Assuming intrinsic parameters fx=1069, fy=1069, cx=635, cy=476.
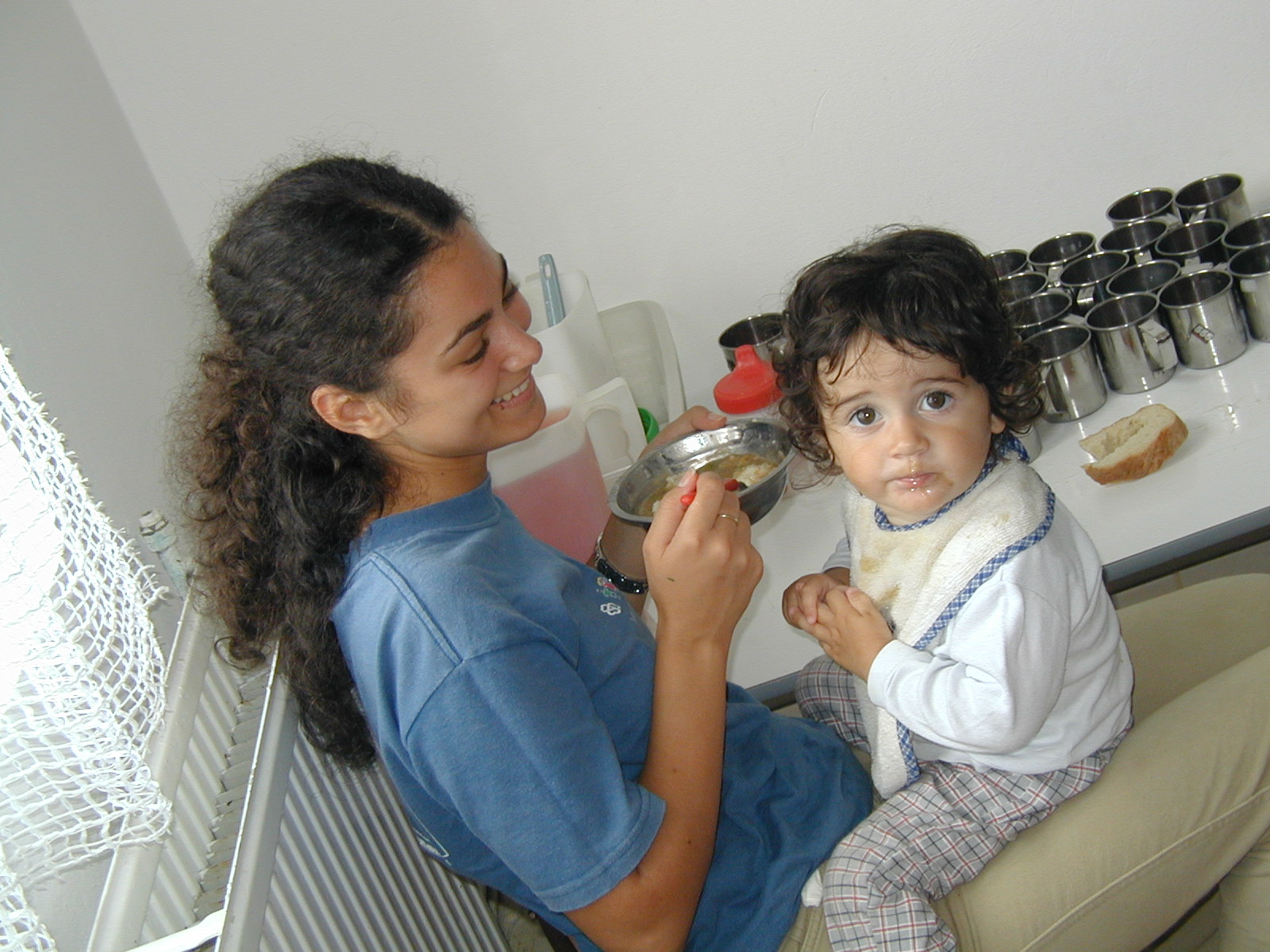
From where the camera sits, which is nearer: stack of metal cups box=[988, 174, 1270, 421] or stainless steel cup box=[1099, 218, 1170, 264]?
stack of metal cups box=[988, 174, 1270, 421]

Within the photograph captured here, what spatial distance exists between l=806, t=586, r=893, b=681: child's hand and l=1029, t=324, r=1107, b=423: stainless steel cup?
0.62 metres

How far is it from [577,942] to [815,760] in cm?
31

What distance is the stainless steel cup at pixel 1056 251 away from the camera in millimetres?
1945

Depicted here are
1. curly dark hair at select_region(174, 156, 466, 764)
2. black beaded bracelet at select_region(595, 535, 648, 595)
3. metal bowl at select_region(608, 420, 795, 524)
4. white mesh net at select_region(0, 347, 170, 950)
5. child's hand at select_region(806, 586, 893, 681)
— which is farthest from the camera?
metal bowl at select_region(608, 420, 795, 524)

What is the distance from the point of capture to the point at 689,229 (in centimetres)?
215

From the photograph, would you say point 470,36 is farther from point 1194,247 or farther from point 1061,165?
point 1194,247


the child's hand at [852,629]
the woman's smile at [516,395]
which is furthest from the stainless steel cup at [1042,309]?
the woman's smile at [516,395]

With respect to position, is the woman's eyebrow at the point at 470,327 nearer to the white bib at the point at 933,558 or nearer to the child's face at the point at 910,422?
the child's face at the point at 910,422

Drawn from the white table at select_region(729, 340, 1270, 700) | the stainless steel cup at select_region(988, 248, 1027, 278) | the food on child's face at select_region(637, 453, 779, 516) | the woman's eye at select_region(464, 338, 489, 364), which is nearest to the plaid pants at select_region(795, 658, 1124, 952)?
the white table at select_region(729, 340, 1270, 700)

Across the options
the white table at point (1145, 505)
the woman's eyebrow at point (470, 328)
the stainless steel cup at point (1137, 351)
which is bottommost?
the white table at point (1145, 505)

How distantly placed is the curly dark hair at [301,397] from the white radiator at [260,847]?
0.20 ft

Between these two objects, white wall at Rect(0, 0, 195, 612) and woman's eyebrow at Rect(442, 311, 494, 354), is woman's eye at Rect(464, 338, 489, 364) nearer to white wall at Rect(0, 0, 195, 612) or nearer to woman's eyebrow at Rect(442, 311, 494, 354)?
woman's eyebrow at Rect(442, 311, 494, 354)

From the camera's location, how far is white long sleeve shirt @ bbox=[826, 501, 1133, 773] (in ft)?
3.20

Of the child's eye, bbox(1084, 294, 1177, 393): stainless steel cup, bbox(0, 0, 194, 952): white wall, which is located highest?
bbox(0, 0, 194, 952): white wall
